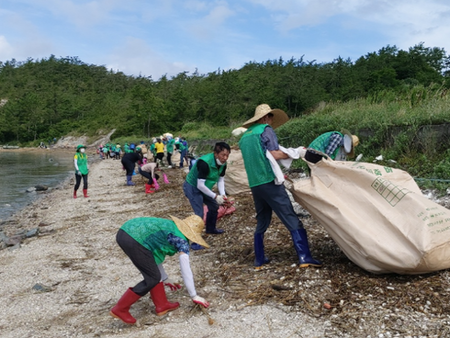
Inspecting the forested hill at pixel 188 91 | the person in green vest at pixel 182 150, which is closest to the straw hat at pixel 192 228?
the forested hill at pixel 188 91

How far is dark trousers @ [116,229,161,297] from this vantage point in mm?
3367

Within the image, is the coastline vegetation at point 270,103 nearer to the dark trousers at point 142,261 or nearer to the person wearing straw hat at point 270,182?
the person wearing straw hat at point 270,182

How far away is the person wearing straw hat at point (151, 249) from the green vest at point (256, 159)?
974mm

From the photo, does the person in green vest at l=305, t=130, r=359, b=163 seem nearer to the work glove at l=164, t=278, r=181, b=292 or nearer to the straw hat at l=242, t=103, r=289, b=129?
the straw hat at l=242, t=103, r=289, b=129

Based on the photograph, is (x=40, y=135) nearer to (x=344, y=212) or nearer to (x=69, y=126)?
(x=69, y=126)

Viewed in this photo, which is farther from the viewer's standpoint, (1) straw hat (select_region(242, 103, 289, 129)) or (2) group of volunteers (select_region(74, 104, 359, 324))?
(1) straw hat (select_region(242, 103, 289, 129))

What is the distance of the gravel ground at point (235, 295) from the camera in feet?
10.0

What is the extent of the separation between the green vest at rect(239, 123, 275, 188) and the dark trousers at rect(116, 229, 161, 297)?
1391mm

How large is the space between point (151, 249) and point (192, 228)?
1.38 ft

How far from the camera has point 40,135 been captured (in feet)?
231

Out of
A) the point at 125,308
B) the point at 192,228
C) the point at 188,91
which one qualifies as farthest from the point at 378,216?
the point at 188,91

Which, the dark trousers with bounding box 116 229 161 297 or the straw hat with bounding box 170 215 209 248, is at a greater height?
the straw hat with bounding box 170 215 209 248

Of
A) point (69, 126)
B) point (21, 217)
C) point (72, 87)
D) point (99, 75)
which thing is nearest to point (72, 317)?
point (21, 217)

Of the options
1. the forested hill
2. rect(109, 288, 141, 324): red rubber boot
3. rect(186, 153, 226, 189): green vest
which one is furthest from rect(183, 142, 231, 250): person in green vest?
the forested hill
